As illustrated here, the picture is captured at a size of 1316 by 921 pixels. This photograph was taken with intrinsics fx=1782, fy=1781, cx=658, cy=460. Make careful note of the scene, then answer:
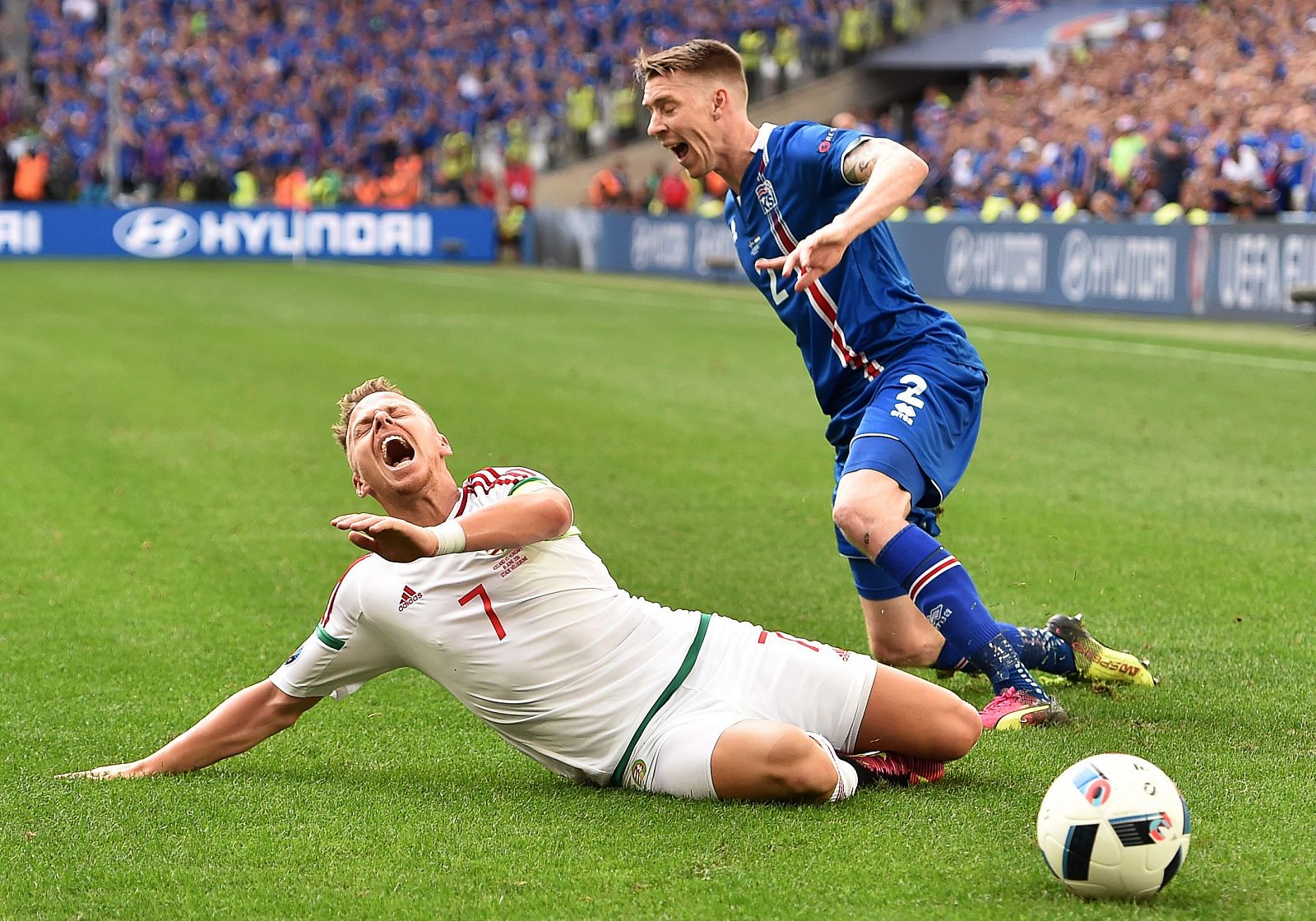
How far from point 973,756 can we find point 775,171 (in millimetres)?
1859

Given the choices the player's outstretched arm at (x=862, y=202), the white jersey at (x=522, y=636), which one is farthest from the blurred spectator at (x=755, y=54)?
the white jersey at (x=522, y=636)

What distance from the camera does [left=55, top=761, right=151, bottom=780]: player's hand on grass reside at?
15.9 ft

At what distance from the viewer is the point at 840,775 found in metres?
4.50

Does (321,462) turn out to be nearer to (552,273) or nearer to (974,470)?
(974,470)

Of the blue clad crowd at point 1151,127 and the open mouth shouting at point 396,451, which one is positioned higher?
the blue clad crowd at point 1151,127

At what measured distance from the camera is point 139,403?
14289 mm

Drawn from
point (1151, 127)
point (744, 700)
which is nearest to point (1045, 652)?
point (744, 700)

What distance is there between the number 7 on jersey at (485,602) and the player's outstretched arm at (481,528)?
22cm

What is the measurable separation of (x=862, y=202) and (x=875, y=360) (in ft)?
2.36

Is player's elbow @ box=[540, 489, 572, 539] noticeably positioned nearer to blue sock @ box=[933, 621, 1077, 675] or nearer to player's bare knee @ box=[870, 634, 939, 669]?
blue sock @ box=[933, 621, 1077, 675]

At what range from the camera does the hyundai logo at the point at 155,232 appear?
1478 inches

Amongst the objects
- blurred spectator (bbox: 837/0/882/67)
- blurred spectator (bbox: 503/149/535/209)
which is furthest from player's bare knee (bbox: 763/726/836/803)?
blurred spectator (bbox: 837/0/882/67)

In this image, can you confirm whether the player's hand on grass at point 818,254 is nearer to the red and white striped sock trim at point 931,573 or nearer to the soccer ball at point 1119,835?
the red and white striped sock trim at point 931,573

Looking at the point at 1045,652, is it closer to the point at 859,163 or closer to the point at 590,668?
the point at 859,163
